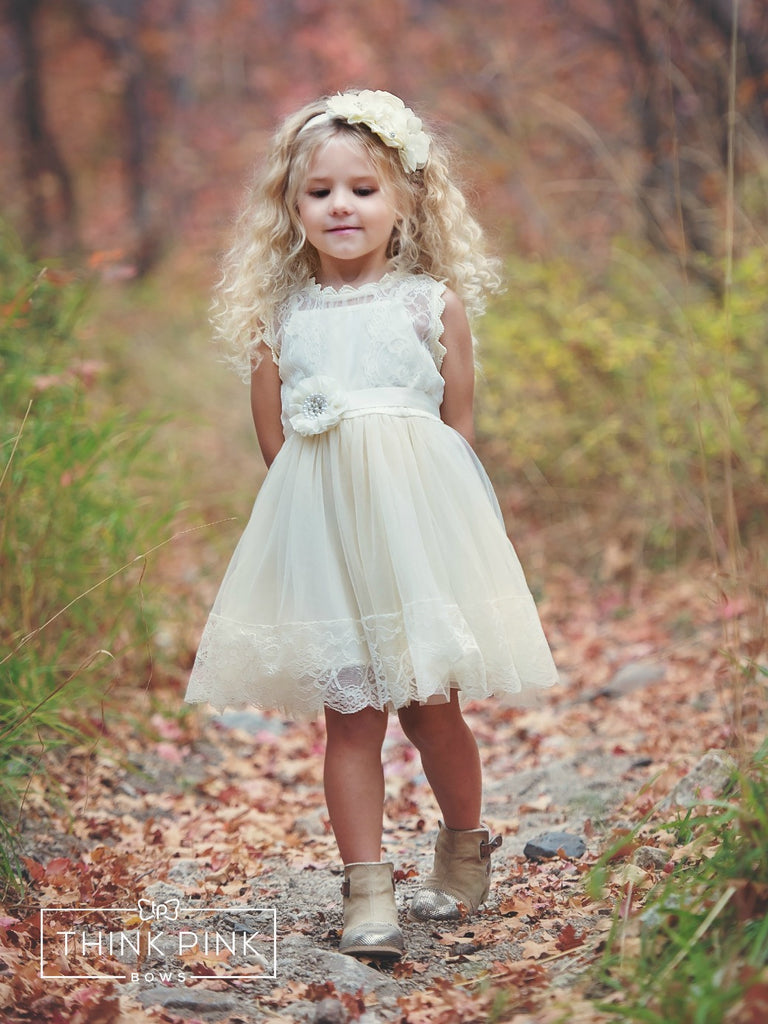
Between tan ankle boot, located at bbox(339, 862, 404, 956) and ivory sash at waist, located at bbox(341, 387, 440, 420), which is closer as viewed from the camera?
tan ankle boot, located at bbox(339, 862, 404, 956)

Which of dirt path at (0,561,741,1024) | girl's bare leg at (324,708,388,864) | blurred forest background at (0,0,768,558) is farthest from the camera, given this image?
blurred forest background at (0,0,768,558)

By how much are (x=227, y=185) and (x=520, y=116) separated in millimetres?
9497

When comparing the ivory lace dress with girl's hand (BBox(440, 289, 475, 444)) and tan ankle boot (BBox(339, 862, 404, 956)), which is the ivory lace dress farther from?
tan ankle boot (BBox(339, 862, 404, 956))

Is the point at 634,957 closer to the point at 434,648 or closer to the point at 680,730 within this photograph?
the point at 434,648

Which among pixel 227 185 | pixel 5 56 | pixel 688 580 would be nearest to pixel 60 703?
pixel 688 580

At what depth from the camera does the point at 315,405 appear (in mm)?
2402

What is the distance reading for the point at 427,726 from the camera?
7.98 ft

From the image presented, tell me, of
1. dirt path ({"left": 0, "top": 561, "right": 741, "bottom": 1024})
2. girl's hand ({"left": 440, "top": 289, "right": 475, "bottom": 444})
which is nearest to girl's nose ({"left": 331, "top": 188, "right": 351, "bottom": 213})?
girl's hand ({"left": 440, "top": 289, "right": 475, "bottom": 444})

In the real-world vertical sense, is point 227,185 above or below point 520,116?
above

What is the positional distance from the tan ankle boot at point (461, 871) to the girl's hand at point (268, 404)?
0.93m

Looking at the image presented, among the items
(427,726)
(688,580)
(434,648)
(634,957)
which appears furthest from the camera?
(688,580)

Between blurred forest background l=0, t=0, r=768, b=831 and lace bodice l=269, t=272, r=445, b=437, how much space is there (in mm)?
545

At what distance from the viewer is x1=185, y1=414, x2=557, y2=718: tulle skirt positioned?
88.4 inches

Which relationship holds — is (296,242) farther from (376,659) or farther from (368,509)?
(376,659)
